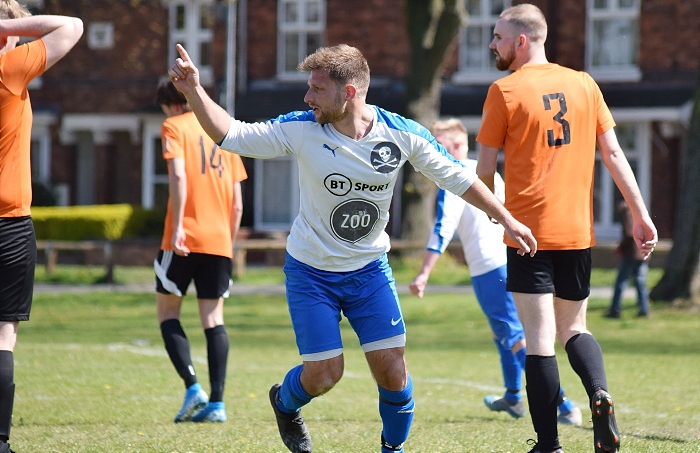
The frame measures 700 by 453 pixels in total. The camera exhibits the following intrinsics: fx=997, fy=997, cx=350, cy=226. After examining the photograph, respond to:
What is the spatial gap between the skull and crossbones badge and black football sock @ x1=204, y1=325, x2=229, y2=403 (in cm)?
254

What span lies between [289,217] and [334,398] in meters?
20.6

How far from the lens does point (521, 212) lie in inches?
203

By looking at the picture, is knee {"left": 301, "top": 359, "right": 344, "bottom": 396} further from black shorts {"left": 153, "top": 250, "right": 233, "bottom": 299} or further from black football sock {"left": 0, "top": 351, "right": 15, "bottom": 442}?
black shorts {"left": 153, "top": 250, "right": 233, "bottom": 299}

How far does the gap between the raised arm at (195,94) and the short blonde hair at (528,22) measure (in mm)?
1712

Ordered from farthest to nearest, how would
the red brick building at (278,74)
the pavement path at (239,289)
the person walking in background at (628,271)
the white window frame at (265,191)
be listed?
the white window frame at (265,191) < the red brick building at (278,74) < the pavement path at (239,289) < the person walking in background at (628,271)

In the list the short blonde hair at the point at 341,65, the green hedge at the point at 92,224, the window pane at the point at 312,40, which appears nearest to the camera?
the short blonde hair at the point at 341,65

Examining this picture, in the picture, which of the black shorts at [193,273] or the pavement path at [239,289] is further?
the pavement path at [239,289]

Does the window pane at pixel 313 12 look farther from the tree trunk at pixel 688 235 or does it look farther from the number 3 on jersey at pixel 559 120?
the number 3 on jersey at pixel 559 120

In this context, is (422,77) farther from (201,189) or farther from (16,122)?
(16,122)

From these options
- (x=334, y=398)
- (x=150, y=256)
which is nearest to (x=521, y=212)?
(x=334, y=398)

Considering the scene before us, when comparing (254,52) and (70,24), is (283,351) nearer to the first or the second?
(70,24)

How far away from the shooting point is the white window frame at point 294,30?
92.5 feet

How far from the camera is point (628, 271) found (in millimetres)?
14648

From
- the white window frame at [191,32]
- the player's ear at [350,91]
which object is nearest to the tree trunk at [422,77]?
the white window frame at [191,32]
